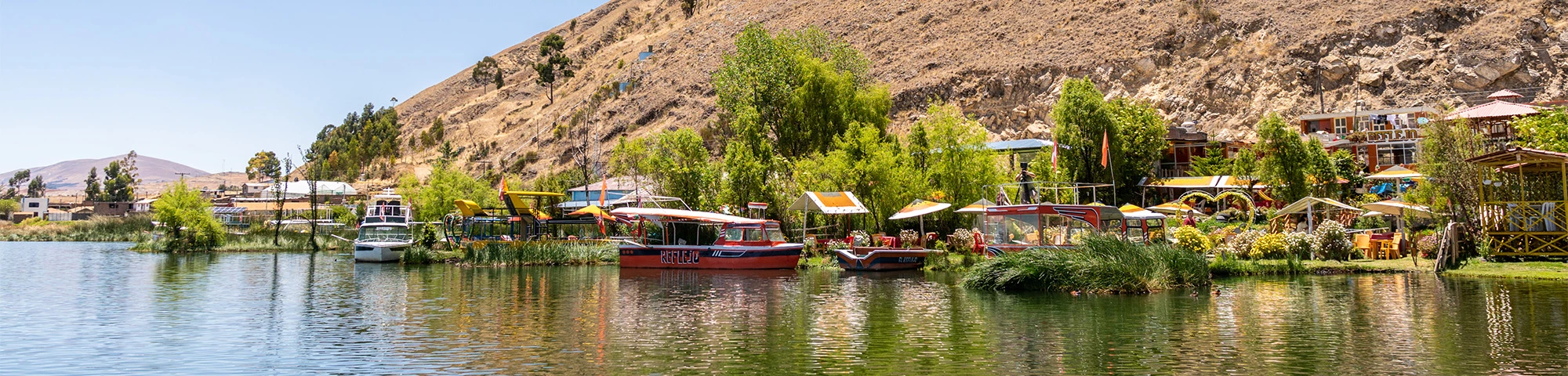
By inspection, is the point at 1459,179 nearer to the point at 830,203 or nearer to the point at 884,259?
the point at 884,259

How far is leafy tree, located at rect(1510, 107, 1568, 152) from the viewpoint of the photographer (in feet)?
112

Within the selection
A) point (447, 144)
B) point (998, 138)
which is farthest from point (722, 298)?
point (447, 144)

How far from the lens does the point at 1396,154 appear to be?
57406 millimetres

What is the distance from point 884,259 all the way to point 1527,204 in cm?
1744

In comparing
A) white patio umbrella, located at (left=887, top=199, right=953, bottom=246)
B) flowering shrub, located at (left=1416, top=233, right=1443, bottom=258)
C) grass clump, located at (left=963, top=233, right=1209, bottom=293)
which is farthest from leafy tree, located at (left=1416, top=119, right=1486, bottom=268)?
white patio umbrella, located at (left=887, top=199, right=953, bottom=246)

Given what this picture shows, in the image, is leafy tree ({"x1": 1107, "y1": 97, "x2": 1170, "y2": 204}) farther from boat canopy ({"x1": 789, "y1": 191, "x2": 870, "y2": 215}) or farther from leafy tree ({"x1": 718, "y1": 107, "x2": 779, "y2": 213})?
boat canopy ({"x1": 789, "y1": 191, "x2": 870, "y2": 215})

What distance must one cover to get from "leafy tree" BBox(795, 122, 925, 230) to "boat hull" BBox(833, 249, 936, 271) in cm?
774

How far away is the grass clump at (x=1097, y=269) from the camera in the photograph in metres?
23.3

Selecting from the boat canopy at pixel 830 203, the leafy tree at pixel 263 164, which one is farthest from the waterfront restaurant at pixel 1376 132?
the leafy tree at pixel 263 164

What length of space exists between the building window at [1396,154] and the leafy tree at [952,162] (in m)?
25.7

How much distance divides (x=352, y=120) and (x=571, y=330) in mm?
164445

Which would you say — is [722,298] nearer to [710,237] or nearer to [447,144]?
[710,237]

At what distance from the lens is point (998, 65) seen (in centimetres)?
8594

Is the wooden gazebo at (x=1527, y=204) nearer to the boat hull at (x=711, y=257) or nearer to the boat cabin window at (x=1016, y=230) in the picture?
the boat cabin window at (x=1016, y=230)
